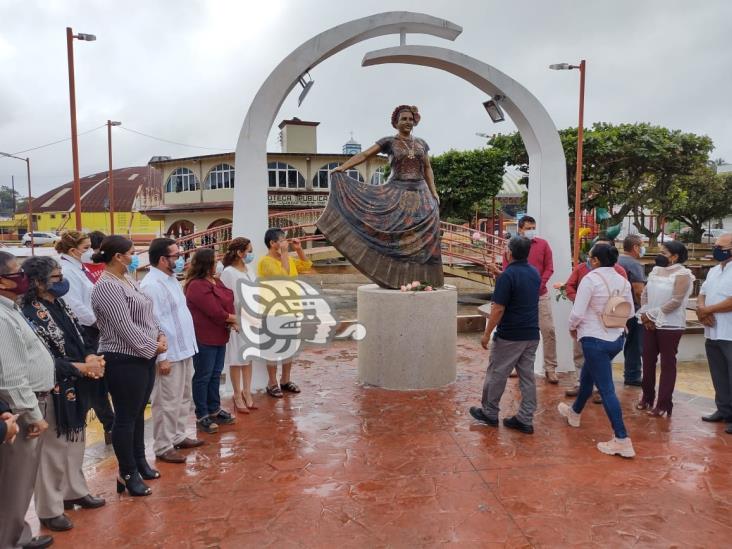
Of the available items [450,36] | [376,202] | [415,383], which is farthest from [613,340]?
[450,36]

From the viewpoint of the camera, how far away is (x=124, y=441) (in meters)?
3.28

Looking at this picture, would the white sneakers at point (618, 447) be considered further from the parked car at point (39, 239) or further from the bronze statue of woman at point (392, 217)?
the parked car at point (39, 239)

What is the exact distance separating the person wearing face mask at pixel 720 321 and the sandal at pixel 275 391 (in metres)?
3.96

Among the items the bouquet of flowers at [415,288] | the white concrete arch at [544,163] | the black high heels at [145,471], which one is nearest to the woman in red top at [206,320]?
the black high heels at [145,471]

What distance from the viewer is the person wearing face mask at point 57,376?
9.27ft

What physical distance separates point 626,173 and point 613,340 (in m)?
18.5

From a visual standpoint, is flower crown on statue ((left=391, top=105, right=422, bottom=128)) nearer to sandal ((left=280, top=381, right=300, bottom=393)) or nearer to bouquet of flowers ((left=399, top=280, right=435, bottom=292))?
bouquet of flowers ((left=399, top=280, right=435, bottom=292))

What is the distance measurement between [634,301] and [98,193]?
4580 centimetres

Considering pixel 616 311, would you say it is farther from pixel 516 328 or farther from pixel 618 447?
pixel 618 447

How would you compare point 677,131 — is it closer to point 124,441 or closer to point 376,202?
point 376,202

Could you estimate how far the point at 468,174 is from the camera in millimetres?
23906

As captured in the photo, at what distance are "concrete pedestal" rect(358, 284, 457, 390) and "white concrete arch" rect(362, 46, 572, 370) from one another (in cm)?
146

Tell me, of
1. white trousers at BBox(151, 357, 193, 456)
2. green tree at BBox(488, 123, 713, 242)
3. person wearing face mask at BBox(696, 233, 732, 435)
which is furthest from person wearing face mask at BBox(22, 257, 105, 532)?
green tree at BBox(488, 123, 713, 242)

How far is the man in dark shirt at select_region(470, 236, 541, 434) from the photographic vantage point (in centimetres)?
424
